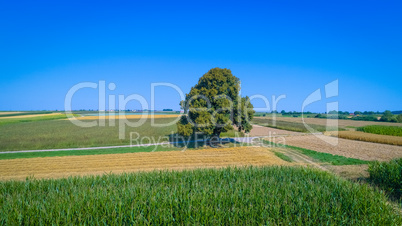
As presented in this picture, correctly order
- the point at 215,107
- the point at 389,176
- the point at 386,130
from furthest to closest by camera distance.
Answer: the point at 386,130, the point at 215,107, the point at 389,176

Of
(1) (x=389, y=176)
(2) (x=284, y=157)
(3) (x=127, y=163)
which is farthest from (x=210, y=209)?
(2) (x=284, y=157)

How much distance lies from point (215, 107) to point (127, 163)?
1174cm

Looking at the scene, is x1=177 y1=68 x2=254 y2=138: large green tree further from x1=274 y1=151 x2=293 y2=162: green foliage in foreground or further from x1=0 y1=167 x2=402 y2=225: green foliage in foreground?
x1=0 y1=167 x2=402 y2=225: green foliage in foreground

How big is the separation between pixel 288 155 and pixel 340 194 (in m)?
15.4

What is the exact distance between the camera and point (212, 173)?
1018 cm

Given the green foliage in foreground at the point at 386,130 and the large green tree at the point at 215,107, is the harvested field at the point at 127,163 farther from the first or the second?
the green foliage in foreground at the point at 386,130

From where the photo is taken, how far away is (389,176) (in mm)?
11172

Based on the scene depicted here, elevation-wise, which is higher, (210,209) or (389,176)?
(210,209)

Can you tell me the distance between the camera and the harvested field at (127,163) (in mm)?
15858

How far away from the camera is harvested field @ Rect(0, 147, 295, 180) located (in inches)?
624

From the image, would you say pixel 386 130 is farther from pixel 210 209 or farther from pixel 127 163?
pixel 210 209

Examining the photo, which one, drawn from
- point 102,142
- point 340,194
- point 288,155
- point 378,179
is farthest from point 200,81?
point 340,194

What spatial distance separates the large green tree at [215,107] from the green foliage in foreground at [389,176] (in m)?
13.6

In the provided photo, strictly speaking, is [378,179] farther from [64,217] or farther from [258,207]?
[64,217]
